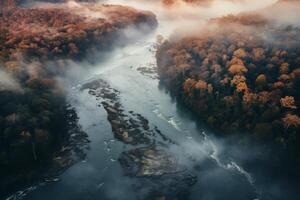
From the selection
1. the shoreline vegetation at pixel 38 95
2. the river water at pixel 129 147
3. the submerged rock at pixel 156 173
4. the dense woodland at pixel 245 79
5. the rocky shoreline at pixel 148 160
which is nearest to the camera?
the submerged rock at pixel 156 173

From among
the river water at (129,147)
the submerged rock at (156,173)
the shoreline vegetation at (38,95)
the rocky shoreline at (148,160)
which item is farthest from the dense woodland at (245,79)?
the shoreline vegetation at (38,95)

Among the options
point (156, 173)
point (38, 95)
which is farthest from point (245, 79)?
point (38, 95)

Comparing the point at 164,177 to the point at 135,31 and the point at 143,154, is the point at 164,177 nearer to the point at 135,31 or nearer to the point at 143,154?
the point at 143,154

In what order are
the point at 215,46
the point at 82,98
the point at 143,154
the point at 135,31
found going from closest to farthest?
the point at 143,154, the point at 82,98, the point at 215,46, the point at 135,31

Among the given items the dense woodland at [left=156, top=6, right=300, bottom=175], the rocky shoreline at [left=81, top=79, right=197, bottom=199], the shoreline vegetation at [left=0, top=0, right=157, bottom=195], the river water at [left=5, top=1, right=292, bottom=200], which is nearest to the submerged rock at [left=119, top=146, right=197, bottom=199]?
the rocky shoreline at [left=81, top=79, right=197, bottom=199]

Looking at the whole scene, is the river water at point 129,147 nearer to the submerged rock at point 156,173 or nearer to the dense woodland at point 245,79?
the submerged rock at point 156,173

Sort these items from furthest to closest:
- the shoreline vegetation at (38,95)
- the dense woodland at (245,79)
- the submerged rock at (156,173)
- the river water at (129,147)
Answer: the dense woodland at (245,79)
the shoreline vegetation at (38,95)
the river water at (129,147)
the submerged rock at (156,173)

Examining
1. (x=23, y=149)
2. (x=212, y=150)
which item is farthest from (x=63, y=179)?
(x=212, y=150)
